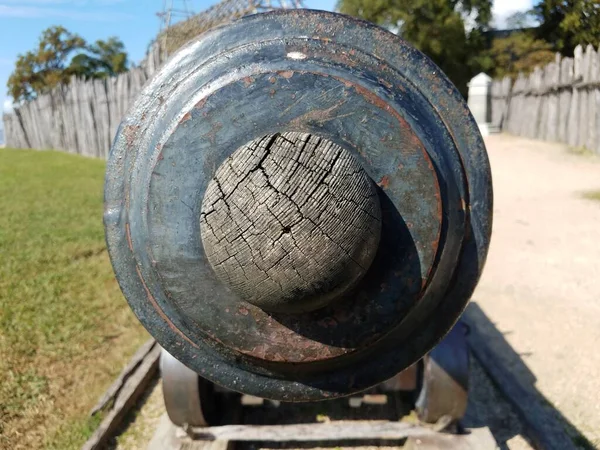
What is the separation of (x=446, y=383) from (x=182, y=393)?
122 cm

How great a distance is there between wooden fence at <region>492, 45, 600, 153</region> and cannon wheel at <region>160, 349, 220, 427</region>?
10.7 m

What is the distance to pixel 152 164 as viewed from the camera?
1476 millimetres

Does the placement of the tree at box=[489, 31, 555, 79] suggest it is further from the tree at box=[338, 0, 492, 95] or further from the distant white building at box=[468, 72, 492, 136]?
the distant white building at box=[468, 72, 492, 136]

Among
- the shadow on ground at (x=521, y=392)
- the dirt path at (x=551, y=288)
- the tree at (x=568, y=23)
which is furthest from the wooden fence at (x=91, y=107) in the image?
the tree at (x=568, y=23)

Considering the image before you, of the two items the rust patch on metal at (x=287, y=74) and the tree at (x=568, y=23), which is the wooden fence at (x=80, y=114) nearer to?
the rust patch on metal at (x=287, y=74)

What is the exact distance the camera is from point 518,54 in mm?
28000

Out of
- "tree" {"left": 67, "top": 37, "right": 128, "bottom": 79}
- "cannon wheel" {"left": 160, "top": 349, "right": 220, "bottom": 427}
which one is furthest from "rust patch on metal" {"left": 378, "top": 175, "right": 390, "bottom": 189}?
"tree" {"left": 67, "top": 37, "right": 128, "bottom": 79}

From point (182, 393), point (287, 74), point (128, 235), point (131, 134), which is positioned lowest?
point (182, 393)

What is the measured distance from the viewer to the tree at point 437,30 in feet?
90.1

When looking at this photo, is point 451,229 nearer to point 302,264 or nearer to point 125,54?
point 302,264

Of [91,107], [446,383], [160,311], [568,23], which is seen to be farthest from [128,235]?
[568,23]

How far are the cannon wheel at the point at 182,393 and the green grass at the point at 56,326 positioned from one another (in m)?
0.67

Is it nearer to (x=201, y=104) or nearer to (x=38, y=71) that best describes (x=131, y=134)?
(x=201, y=104)

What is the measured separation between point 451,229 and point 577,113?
11767 mm
